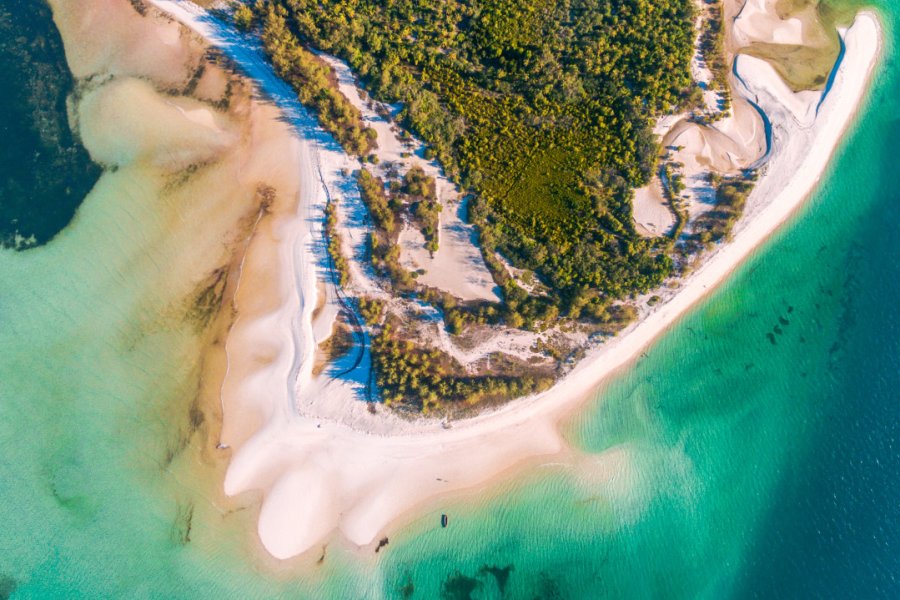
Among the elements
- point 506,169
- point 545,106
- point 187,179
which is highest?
point 545,106

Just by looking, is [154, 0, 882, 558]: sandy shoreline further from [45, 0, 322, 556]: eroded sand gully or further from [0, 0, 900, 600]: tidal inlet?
[45, 0, 322, 556]: eroded sand gully

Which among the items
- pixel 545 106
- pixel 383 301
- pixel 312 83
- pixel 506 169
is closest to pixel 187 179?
pixel 312 83

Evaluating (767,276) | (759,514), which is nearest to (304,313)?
(767,276)

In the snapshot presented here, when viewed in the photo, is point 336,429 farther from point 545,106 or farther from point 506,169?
point 545,106

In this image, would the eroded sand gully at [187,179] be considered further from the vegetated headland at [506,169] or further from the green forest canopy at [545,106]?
the green forest canopy at [545,106]

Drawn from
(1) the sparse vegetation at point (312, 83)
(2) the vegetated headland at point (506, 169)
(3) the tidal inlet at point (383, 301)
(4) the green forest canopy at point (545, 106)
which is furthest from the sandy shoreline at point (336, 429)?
(4) the green forest canopy at point (545, 106)

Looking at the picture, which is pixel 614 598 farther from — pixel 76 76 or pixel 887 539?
pixel 76 76

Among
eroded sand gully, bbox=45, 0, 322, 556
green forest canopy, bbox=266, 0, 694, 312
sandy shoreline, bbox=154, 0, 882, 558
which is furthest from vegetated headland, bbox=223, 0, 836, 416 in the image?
eroded sand gully, bbox=45, 0, 322, 556
